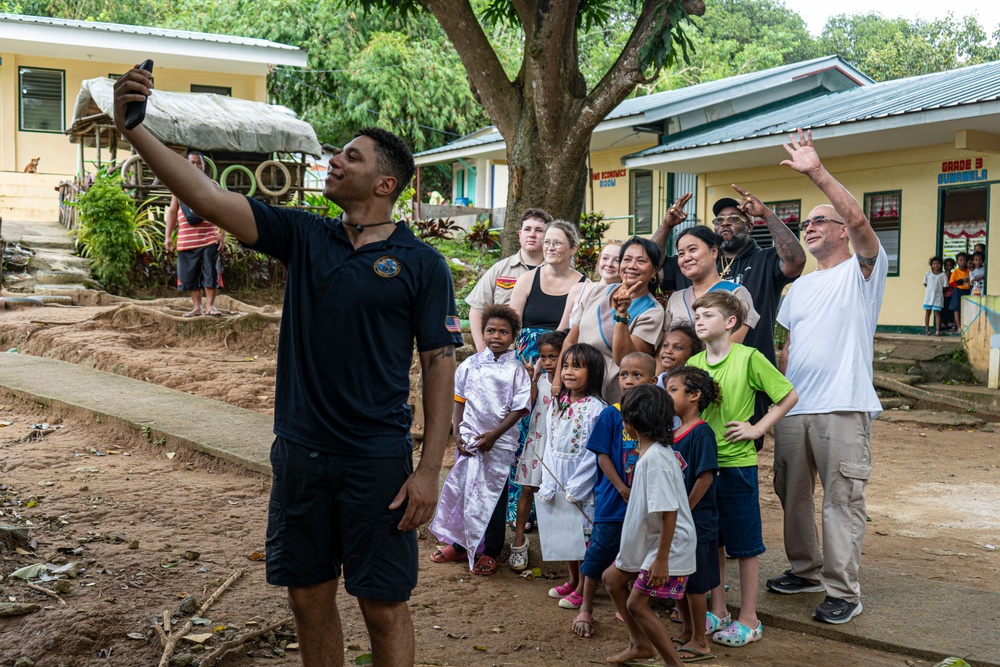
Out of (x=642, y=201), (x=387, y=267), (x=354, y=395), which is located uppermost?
(x=642, y=201)

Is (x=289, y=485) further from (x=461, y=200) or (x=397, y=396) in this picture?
(x=461, y=200)

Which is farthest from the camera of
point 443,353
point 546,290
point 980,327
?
Result: point 980,327

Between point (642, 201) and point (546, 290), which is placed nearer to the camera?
point (546, 290)

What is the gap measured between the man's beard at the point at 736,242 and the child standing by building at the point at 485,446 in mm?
1171

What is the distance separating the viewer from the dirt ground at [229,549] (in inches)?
150

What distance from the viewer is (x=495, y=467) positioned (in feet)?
16.6

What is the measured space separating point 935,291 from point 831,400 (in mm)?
10767

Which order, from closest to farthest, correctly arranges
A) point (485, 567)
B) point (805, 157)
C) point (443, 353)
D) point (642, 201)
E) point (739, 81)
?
point (443, 353), point (805, 157), point (485, 567), point (739, 81), point (642, 201)

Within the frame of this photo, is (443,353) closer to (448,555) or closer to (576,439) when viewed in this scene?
(576,439)

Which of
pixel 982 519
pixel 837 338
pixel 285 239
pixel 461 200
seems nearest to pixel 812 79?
pixel 461 200

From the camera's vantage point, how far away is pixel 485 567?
16.2ft

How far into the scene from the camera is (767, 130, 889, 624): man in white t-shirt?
13.9 feet

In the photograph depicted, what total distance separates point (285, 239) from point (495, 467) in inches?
96.3

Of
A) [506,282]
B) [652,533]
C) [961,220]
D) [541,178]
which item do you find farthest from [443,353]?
[961,220]
